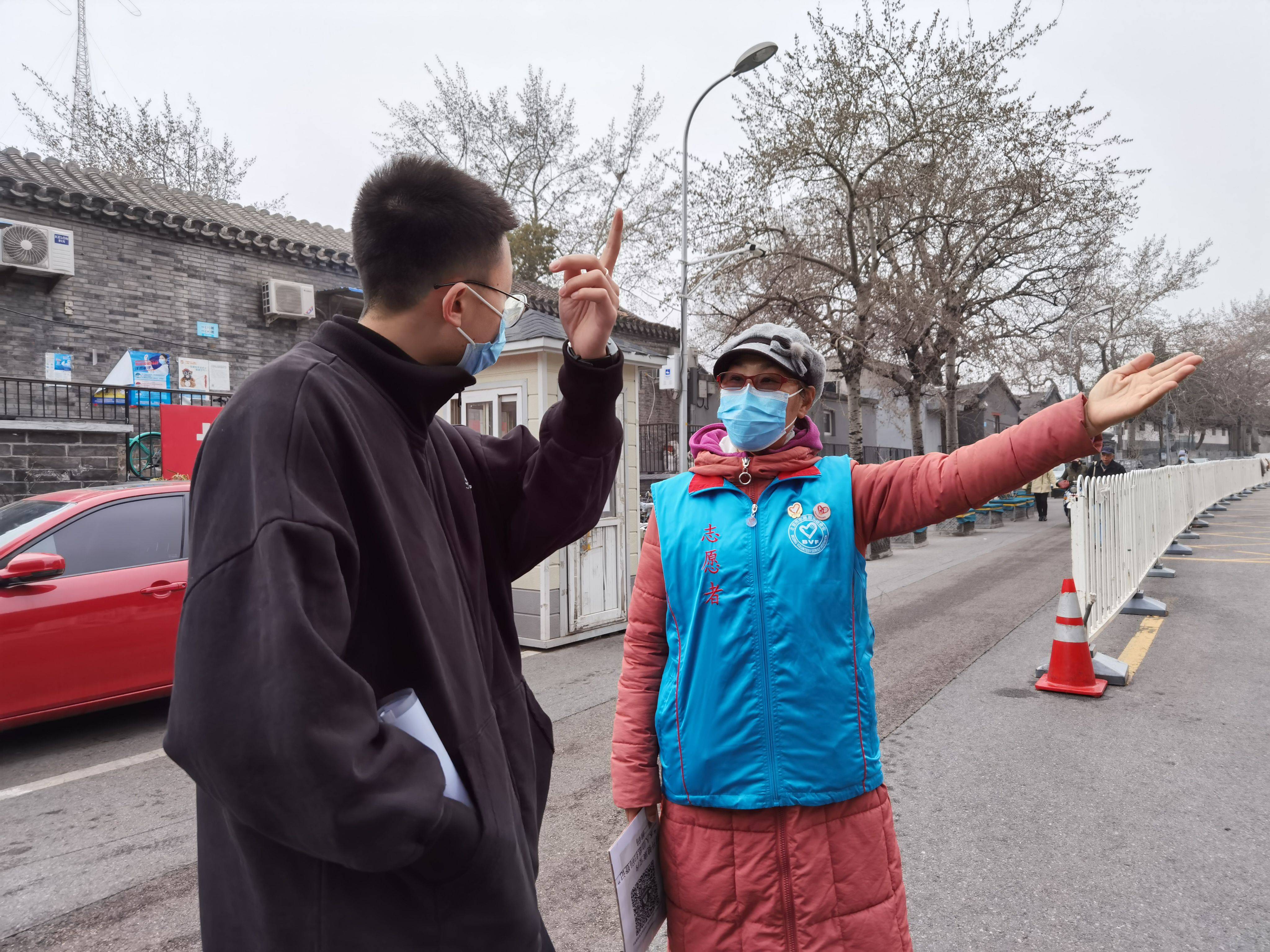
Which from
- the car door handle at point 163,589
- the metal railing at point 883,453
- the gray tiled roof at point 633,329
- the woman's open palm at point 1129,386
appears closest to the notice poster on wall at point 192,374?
the gray tiled roof at point 633,329

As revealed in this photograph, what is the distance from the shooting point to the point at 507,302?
1.52 metres

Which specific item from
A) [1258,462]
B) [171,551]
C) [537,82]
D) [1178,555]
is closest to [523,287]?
[537,82]

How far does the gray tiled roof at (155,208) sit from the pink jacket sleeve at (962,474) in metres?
11.4

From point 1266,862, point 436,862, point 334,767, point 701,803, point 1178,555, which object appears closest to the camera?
point 334,767

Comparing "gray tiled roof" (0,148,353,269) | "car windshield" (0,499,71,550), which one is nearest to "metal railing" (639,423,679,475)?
"gray tiled roof" (0,148,353,269)

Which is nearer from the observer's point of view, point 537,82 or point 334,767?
point 334,767

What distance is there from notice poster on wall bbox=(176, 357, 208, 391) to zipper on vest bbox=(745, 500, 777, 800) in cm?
1485

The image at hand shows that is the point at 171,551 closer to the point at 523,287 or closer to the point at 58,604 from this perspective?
the point at 58,604

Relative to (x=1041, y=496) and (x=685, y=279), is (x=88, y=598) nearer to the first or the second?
(x=685, y=279)

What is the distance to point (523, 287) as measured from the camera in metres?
23.6

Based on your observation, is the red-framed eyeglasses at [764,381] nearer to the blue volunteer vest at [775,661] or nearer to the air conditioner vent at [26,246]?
the blue volunteer vest at [775,661]

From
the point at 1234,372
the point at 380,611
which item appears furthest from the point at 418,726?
the point at 1234,372

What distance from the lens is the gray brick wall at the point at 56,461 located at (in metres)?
10.1

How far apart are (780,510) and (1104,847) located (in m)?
2.77
